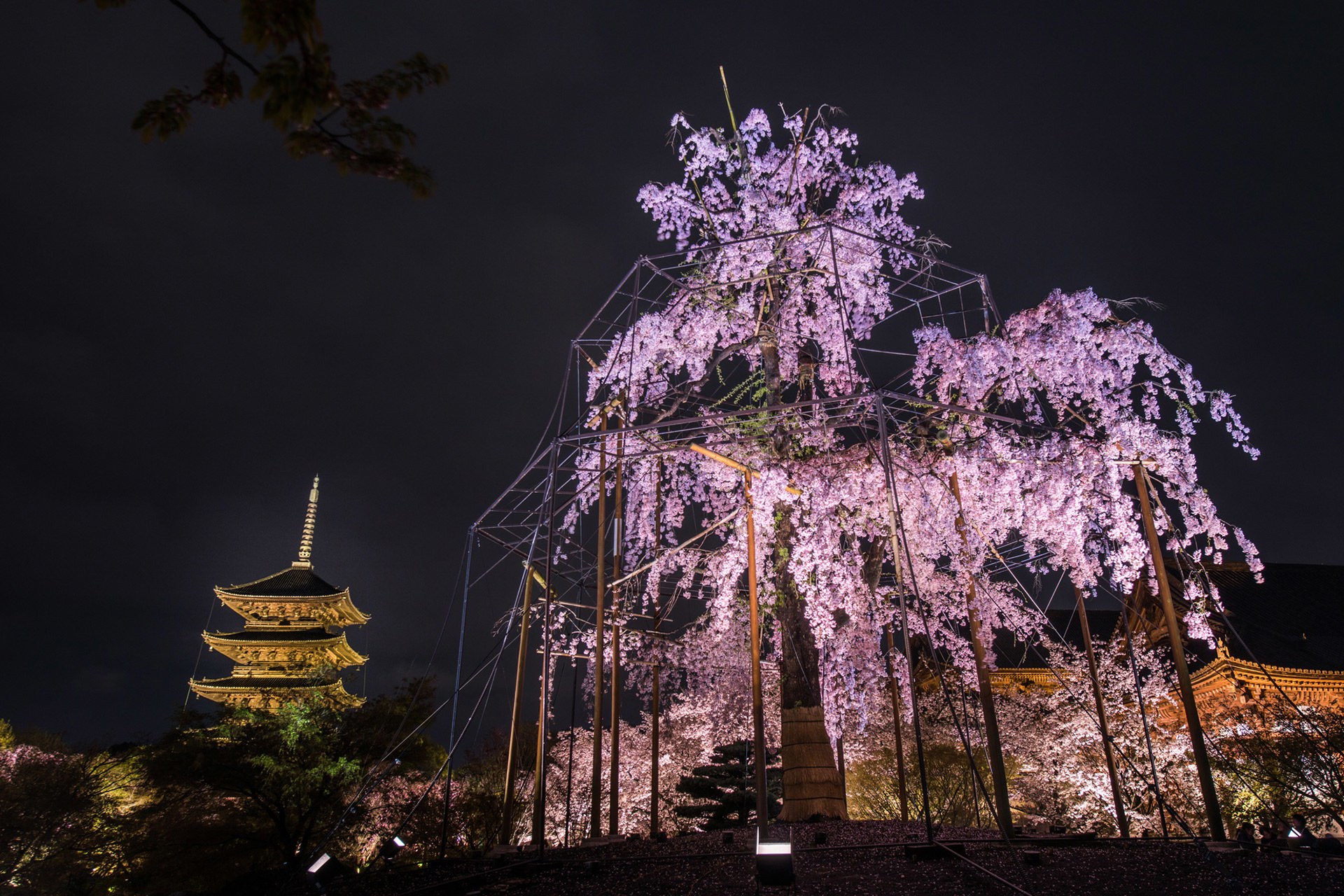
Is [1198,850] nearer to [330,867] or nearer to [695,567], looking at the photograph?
[695,567]

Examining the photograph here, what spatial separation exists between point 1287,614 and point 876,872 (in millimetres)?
27396

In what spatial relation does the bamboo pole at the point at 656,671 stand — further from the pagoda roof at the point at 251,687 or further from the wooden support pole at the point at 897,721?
the pagoda roof at the point at 251,687

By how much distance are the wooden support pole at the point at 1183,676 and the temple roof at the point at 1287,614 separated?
1530 centimetres

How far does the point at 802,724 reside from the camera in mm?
11195

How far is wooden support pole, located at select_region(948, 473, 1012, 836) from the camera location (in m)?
7.85

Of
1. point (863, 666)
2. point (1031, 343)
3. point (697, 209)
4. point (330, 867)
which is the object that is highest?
point (697, 209)

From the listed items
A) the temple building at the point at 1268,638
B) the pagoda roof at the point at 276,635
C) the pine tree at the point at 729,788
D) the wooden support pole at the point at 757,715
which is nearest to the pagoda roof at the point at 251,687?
the pagoda roof at the point at 276,635

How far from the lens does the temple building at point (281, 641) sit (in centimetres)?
3697


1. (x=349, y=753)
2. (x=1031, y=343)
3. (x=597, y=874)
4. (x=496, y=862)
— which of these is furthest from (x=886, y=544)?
(x=349, y=753)

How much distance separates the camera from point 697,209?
14820 millimetres

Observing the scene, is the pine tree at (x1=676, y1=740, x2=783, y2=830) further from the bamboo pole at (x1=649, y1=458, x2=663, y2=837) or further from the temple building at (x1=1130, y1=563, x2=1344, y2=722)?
the temple building at (x1=1130, y1=563, x2=1344, y2=722)

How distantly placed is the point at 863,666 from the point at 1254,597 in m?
22.2

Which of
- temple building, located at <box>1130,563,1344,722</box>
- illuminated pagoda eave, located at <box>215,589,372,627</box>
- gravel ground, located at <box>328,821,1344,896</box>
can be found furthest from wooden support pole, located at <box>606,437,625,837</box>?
illuminated pagoda eave, located at <box>215,589,372,627</box>

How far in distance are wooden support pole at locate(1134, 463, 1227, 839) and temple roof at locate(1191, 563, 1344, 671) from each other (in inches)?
602
